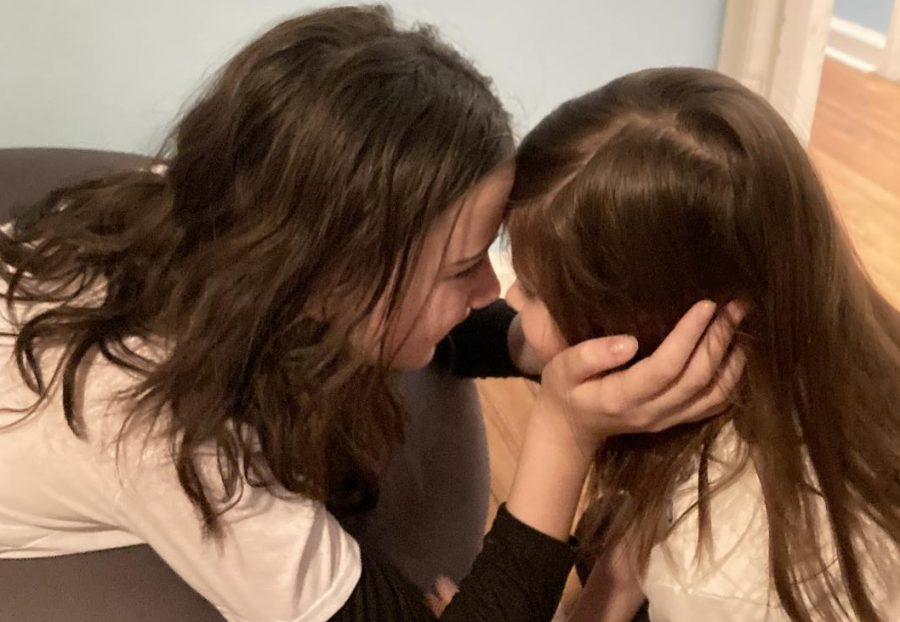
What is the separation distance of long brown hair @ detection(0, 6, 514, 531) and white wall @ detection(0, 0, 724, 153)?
46cm

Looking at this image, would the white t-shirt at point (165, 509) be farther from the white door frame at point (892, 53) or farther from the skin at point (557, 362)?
the white door frame at point (892, 53)

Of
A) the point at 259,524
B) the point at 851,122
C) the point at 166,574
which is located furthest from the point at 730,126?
the point at 851,122

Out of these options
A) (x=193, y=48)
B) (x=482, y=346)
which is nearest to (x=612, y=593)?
(x=482, y=346)

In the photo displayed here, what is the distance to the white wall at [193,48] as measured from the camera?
1.21 meters

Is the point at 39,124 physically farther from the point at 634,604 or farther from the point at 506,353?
the point at 634,604

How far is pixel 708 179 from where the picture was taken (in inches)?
24.7

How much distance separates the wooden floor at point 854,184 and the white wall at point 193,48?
0.34m

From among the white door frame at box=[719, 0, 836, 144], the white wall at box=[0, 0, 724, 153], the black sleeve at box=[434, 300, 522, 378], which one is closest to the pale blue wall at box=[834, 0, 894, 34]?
the white door frame at box=[719, 0, 836, 144]

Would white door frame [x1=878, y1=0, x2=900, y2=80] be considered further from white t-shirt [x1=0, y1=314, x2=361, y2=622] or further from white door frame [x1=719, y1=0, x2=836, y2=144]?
white t-shirt [x1=0, y1=314, x2=361, y2=622]

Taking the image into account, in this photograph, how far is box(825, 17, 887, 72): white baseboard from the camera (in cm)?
265

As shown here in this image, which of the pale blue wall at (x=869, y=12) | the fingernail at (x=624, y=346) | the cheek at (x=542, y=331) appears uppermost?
the fingernail at (x=624, y=346)

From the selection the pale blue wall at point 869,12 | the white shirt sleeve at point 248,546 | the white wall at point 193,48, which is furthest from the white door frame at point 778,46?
the pale blue wall at point 869,12

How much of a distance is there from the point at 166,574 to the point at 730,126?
54cm

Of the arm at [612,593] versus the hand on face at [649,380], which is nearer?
the hand on face at [649,380]
